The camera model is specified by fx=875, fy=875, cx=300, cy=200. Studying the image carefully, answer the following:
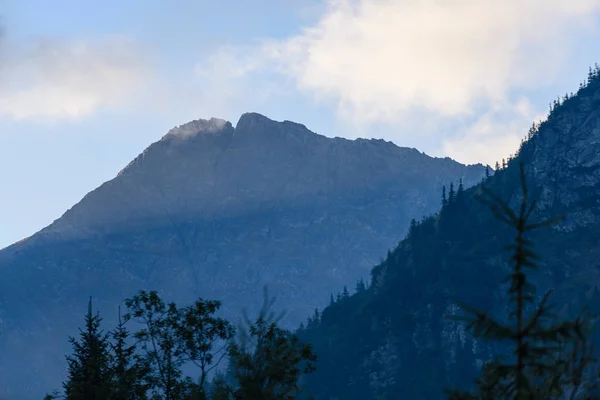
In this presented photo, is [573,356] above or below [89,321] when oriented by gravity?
below

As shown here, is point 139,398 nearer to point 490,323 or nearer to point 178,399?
point 178,399

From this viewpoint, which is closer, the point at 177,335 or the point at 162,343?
the point at 162,343

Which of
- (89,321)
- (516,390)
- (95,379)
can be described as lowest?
(516,390)

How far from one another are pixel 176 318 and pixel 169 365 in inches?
179

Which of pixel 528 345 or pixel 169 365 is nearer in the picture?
pixel 528 345

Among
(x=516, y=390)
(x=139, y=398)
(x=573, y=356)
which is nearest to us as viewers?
(x=516, y=390)

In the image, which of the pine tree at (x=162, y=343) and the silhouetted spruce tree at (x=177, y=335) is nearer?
the pine tree at (x=162, y=343)

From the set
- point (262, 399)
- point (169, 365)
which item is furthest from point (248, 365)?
point (169, 365)

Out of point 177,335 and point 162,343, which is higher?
point 177,335

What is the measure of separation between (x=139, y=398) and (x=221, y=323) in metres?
12.1

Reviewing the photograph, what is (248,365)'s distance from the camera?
93.7 ft

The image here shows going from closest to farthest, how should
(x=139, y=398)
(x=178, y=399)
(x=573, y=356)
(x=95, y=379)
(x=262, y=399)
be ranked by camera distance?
(x=262, y=399) → (x=573, y=356) → (x=95, y=379) → (x=139, y=398) → (x=178, y=399)

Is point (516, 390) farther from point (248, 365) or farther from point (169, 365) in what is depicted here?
point (169, 365)

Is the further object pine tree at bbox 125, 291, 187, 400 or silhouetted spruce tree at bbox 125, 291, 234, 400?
silhouetted spruce tree at bbox 125, 291, 234, 400
